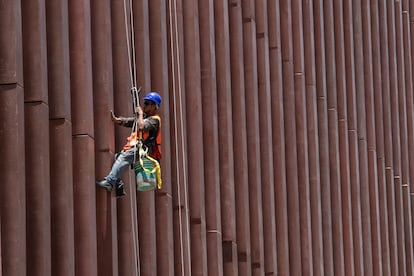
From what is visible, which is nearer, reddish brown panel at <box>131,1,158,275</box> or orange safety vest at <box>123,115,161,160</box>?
orange safety vest at <box>123,115,161,160</box>

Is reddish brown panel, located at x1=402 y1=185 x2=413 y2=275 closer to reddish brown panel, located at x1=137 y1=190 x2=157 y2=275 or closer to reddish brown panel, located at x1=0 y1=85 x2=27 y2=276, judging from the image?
reddish brown panel, located at x1=137 y1=190 x2=157 y2=275

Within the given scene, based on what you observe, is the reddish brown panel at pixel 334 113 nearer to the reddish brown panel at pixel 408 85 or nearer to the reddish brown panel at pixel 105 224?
the reddish brown panel at pixel 408 85

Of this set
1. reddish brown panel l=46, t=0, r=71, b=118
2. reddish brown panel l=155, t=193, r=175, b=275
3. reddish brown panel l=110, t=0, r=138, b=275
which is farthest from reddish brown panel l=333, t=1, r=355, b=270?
reddish brown panel l=46, t=0, r=71, b=118

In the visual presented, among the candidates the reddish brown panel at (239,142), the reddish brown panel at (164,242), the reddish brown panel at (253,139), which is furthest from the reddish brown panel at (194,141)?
the reddish brown panel at (253,139)

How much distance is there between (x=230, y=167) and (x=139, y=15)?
13.8 feet

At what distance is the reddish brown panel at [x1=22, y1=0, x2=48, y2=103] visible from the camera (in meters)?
19.1

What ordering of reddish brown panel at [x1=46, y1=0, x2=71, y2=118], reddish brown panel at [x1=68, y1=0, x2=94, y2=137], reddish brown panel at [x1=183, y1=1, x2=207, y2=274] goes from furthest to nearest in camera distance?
reddish brown panel at [x1=183, y1=1, x2=207, y2=274], reddish brown panel at [x1=68, y1=0, x2=94, y2=137], reddish brown panel at [x1=46, y1=0, x2=71, y2=118]

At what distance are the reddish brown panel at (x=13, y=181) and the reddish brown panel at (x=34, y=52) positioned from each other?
39cm

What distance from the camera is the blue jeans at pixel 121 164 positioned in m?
20.7

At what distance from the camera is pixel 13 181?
18391mm

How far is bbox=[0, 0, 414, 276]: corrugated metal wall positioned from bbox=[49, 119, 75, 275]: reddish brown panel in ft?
0.06

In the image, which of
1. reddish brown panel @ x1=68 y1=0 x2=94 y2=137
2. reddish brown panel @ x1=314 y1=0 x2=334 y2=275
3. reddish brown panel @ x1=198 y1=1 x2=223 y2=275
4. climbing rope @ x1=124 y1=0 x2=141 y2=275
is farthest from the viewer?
reddish brown panel @ x1=314 y1=0 x2=334 y2=275

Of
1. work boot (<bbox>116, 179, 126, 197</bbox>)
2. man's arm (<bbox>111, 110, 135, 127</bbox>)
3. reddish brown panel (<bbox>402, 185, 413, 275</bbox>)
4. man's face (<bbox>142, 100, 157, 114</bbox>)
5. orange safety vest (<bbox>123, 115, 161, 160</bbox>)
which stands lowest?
reddish brown panel (<bbox>402, 185, 413, 275</bbox>)

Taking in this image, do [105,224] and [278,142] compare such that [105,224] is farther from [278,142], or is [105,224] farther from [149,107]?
[278,142]
